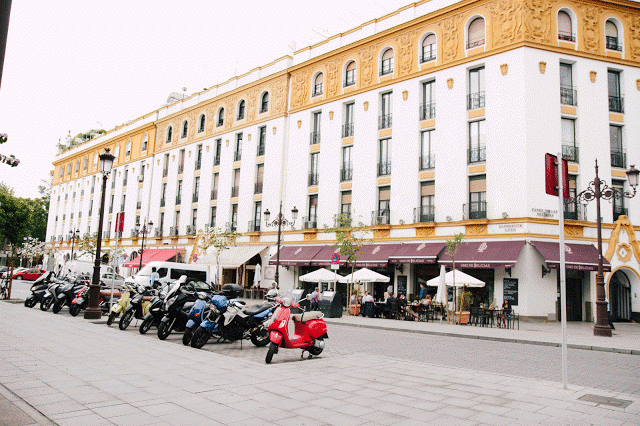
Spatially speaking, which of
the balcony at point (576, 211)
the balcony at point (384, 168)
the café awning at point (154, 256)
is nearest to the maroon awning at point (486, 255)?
the balcony at point (576, 211)

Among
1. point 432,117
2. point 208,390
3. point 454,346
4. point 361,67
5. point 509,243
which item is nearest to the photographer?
point 208,390

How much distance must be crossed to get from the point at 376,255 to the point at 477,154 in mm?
7968

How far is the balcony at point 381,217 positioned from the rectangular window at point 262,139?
1291cm

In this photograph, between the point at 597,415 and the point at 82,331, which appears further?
the point at 82,331

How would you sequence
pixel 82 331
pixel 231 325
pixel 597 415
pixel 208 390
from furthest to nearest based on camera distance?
1. pixel 82 331
2. pixel 231 325
3. pixel 208 390
4. pixel 597 415

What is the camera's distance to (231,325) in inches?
427

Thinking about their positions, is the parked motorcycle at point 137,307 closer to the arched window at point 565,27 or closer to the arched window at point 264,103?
the arched window at point 565,27

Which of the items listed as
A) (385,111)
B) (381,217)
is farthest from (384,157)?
(381,217)

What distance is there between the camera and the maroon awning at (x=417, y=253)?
25.0 m

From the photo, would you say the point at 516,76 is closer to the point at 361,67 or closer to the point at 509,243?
the point at 509,243

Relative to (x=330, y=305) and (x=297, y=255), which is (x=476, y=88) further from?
(x=297, y=255)

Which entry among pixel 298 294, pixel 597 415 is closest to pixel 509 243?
pixel 298 294

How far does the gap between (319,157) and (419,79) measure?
899 centimetres

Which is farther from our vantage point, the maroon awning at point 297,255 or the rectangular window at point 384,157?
the maroon awning at point 297,255
